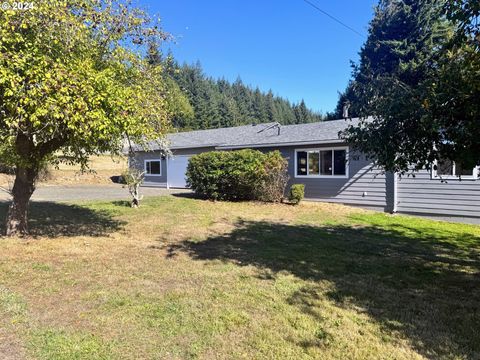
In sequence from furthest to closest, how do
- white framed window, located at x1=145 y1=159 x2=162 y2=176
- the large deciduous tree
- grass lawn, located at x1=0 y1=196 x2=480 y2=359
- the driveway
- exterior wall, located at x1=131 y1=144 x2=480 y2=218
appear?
Answer: white framed window, located at x1=145 y1=159 x2=162 y2=176
the driveway
exterior wall, located at x1=131 y1=144 x2=480 y2=218
the large deciduous tree
grass lawn, located at x1=0 y1=196 x2=480 y2=359

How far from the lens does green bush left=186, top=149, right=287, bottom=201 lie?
47.4 feet

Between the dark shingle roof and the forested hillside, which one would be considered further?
the forested hillside

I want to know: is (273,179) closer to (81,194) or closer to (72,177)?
(81,194)

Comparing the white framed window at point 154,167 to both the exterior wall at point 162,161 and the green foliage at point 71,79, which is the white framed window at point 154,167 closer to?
the exterior wall at point 162,161

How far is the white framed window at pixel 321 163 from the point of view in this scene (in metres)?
14.5

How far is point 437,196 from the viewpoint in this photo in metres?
12.3

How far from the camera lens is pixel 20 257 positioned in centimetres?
→ 612

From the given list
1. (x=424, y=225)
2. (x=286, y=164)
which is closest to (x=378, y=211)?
(x=424, y=225)

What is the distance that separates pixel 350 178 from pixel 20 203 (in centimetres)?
1116

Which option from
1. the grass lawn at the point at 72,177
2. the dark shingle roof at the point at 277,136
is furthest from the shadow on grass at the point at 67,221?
the grass lawn at the point at 72,177

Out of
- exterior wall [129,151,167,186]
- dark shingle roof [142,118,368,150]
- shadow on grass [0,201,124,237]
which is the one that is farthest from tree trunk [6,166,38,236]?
exterior wall [129,151,167,186]

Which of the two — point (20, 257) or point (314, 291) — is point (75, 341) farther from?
point (20, 257)

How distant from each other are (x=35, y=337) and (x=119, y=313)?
820 mm

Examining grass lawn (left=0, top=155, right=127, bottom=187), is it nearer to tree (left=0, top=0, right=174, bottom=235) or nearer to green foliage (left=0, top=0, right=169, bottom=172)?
tree (left=0, top=0, right=174, bottom=235)
